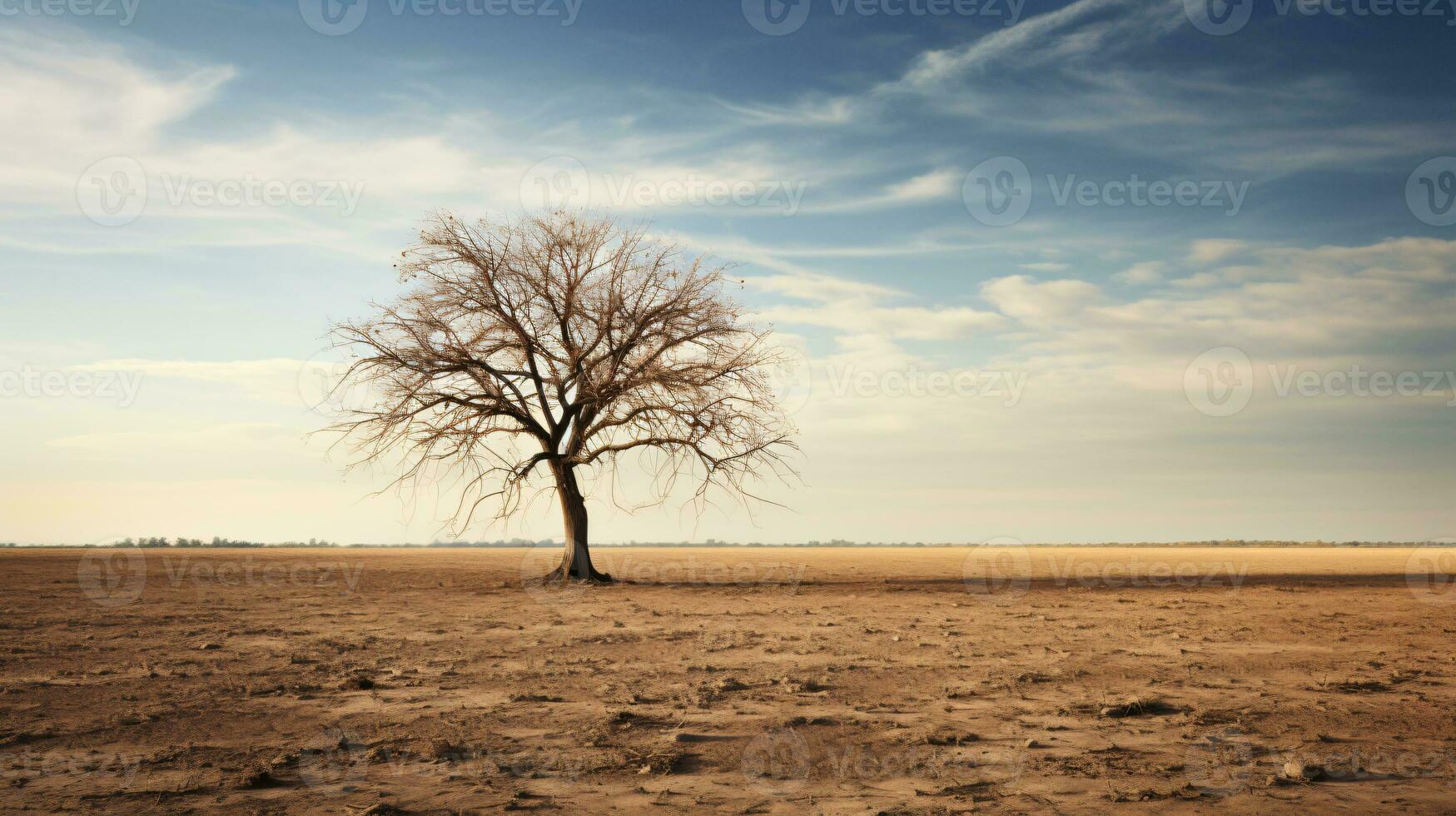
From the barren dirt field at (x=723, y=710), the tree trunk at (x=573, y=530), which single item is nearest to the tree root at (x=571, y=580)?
the tree trunk at (x=573, y=530)

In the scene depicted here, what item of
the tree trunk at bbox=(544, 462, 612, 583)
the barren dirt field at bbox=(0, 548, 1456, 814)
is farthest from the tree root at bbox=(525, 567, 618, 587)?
the barren dirt field at bbox=(0, 548, 1456, 814)

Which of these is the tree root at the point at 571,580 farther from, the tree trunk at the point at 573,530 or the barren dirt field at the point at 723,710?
the barren dirt field at the point at 723,710

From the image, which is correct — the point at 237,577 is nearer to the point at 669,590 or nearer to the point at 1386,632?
the point at 669,590

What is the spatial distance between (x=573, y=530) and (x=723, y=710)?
1738cm

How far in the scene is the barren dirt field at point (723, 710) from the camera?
5.70 metres

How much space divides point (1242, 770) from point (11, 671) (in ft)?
38.8

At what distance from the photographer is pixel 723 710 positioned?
26.1 ft

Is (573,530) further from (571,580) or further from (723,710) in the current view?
(723,710)

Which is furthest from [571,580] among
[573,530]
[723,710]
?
[723,710]

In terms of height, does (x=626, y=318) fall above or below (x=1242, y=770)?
above

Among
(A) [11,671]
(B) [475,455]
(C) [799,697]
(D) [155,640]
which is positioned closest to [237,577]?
(B) [475,455]

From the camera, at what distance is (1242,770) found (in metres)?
6.20

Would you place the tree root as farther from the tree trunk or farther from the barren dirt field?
the barren dirt field

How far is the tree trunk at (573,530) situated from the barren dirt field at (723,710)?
7972 millimetres
